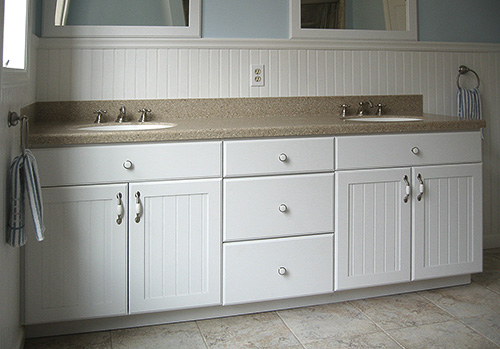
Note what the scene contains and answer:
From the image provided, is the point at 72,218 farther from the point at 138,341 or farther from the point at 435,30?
the point at 435,30

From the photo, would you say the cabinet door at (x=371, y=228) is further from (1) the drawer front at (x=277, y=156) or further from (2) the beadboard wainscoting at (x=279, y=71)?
(2) the beadboard wainscoting at (x=279, y=71)

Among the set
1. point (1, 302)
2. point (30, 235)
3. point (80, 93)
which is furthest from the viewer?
point (80, 93)

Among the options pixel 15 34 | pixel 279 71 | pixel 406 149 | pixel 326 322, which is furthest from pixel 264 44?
pixel 326 322

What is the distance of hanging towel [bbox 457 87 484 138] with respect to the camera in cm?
310

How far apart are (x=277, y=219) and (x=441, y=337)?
0.77 metres

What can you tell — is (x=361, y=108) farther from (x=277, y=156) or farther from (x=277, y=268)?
(x=277, y=268)

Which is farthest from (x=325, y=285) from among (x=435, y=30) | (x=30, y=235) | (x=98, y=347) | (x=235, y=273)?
(x=435, y=30)

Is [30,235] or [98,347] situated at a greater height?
[30,235]

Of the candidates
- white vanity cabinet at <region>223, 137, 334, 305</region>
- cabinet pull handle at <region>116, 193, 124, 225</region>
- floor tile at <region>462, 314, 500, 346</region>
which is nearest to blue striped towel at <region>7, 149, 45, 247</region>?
cabinet pull handle at <region>116, 193, 124, 225</region>

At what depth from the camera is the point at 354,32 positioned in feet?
9.61

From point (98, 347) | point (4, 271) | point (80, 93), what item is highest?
point (80, 93)

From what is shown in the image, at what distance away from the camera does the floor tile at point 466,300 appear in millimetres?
2396

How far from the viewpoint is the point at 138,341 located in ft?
7.00

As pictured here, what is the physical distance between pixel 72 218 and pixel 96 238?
0.12m
